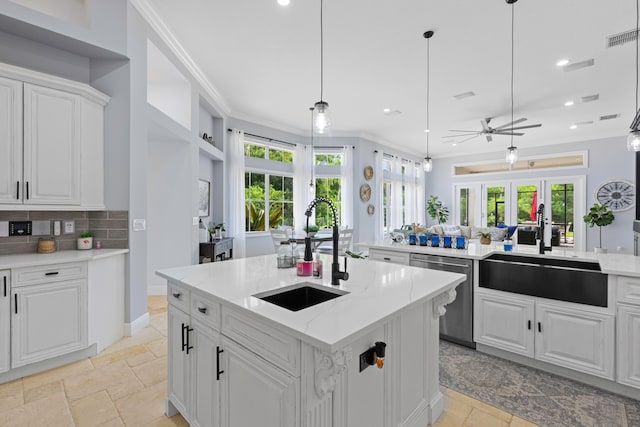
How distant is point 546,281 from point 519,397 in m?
0.89

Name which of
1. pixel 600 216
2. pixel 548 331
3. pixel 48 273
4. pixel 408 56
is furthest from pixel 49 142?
pixel 600 216

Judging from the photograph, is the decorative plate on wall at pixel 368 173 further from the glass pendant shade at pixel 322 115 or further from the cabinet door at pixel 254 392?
the cabinet door at pixel 254 392

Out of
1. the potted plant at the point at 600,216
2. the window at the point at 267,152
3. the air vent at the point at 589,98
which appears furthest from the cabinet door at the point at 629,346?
the potted plant at the point at 600,216

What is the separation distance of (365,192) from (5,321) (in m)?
6.28

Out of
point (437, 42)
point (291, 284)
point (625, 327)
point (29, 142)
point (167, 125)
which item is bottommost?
point (625, 327)

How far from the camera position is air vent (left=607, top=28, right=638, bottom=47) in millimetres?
3064

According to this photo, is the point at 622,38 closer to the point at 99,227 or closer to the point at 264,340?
the point at 264,340

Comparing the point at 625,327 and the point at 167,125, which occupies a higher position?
the point at 167,125

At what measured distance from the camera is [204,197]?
5074 mm

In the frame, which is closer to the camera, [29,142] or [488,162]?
[29,142]

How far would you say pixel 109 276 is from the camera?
108 inches

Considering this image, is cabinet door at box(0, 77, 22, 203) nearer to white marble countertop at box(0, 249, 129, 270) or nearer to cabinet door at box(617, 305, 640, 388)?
white marble countertop at box(0, 249, 129, 270)

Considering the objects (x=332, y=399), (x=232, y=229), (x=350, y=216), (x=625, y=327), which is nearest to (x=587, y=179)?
(x=350, y=216)

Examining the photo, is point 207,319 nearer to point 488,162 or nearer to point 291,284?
point 291,284
